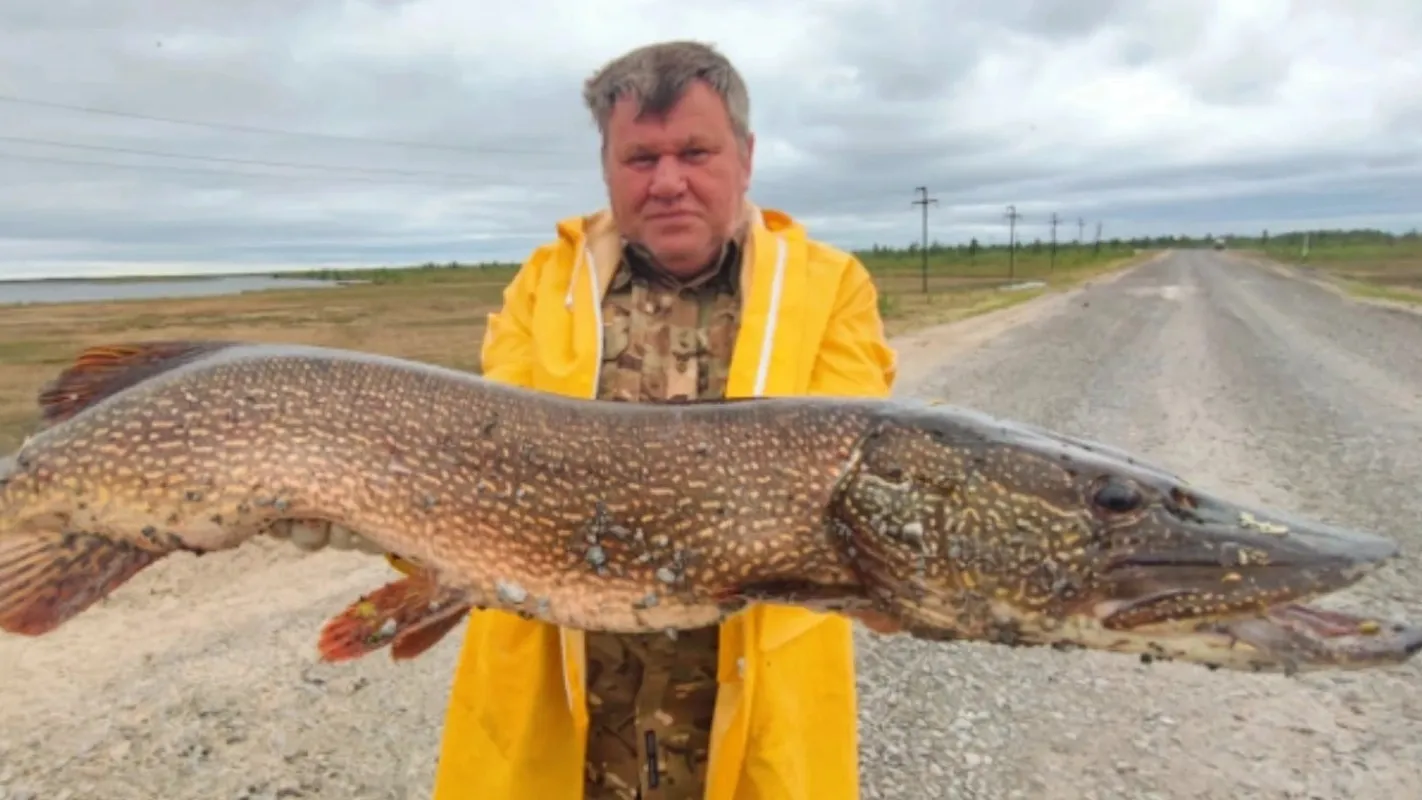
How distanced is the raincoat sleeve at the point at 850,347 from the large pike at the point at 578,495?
0.81 feet

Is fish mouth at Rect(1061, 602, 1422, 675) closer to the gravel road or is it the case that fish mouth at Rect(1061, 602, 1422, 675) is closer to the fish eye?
the fish eye

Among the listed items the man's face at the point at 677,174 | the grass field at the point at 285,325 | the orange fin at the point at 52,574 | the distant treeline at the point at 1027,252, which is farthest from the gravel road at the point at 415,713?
the distant treeline at the point at 1027,252

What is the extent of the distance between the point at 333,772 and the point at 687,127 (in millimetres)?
3033

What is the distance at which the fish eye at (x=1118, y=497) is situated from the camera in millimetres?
2250

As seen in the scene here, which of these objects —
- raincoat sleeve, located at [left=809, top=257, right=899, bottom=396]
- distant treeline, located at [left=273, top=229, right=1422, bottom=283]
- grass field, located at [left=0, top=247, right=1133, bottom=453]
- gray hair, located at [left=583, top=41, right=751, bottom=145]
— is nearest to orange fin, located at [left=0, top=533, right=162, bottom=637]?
gray hair, located at [left=583, top=41, right=751, bottom=145]

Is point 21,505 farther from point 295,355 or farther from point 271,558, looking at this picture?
point 271,558

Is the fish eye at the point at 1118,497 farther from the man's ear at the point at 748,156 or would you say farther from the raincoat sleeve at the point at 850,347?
Result: the man's ear at the point at 748,156

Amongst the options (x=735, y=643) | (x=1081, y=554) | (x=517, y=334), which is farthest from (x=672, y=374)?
(x=1081, y=554)

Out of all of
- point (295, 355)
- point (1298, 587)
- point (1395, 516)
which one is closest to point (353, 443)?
point (295, 355)

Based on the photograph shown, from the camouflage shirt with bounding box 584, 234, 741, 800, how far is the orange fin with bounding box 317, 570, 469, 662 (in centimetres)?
45

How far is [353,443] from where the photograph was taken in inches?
97.4

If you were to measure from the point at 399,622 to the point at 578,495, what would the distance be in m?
0.53

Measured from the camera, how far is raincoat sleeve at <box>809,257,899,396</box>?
8.88 ft

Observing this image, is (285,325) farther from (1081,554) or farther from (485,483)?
(1081,554)
